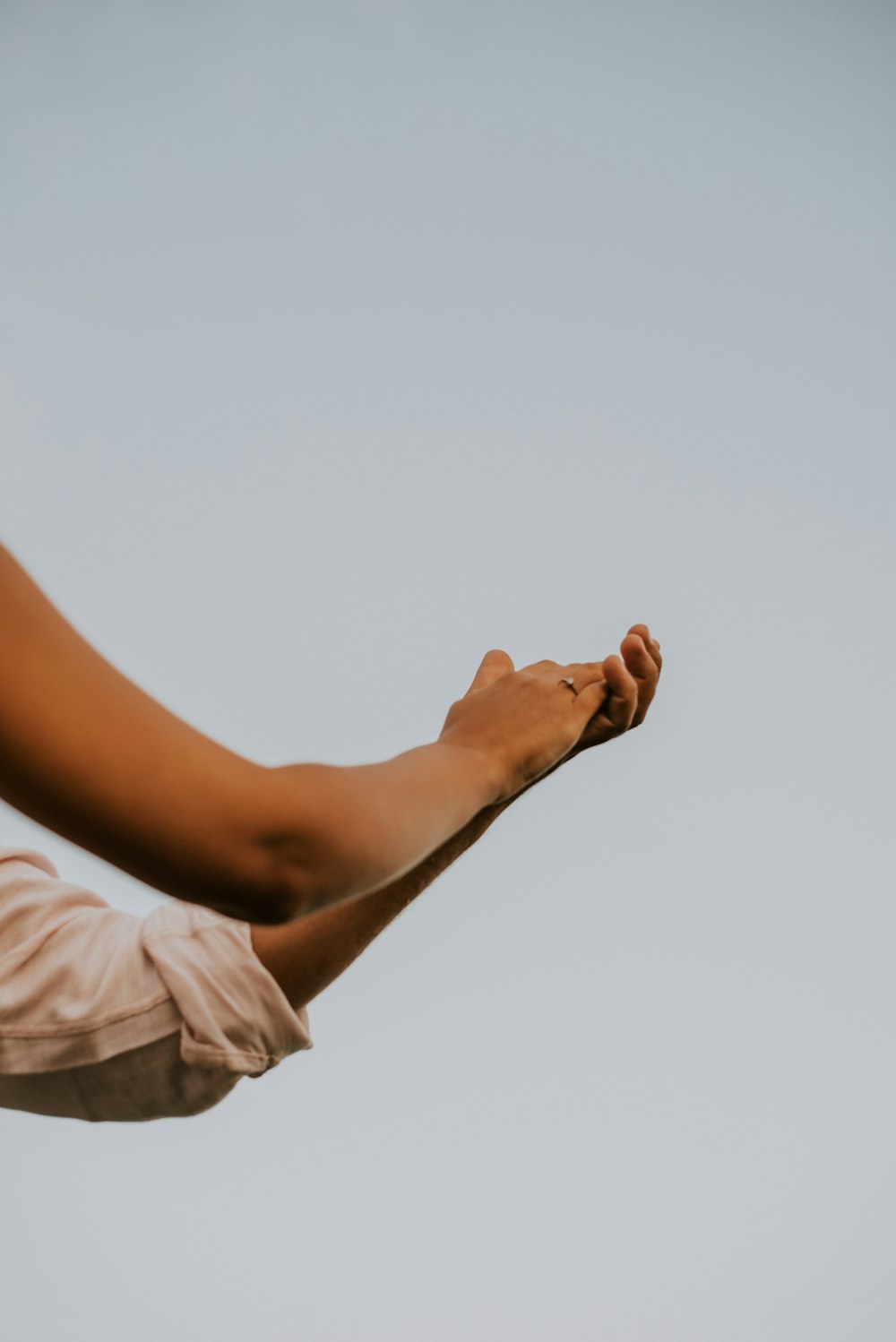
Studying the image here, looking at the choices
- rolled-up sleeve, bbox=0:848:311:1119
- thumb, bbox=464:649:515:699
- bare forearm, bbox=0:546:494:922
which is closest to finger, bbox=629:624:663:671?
thumb, bbox=464:649:515:699

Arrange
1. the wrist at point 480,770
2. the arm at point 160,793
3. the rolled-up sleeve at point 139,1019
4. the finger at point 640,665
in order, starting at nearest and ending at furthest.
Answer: the arm at point 160,793, the wrist at point 480,770, the rolled-up sleeve at point 139,1019, the finger at point 640,665

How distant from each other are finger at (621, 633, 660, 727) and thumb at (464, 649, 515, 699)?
0.13 meters

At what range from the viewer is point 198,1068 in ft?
2.26

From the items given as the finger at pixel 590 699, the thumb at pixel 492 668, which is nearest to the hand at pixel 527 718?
the finger at pixel 590 699

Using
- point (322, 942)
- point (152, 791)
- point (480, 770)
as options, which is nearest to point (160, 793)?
point (152, 791)

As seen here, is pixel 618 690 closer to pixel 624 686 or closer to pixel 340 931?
pixel 624 686

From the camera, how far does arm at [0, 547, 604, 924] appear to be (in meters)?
0.40

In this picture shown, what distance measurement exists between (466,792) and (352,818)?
121mm

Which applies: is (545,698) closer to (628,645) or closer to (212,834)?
(628,645)

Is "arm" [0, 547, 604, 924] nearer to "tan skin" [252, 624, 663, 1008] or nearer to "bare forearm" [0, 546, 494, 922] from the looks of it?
"bare forearm" [0, 546, 494, 922]

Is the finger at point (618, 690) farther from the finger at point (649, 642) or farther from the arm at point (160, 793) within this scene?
the arm at point (160, 793)

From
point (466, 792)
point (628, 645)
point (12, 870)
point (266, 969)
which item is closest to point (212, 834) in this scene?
point (466, 792)

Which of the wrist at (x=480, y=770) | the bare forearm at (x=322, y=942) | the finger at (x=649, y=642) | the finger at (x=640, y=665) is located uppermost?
the finger at (x=649, y=642)

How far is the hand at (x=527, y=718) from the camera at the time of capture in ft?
2.14
